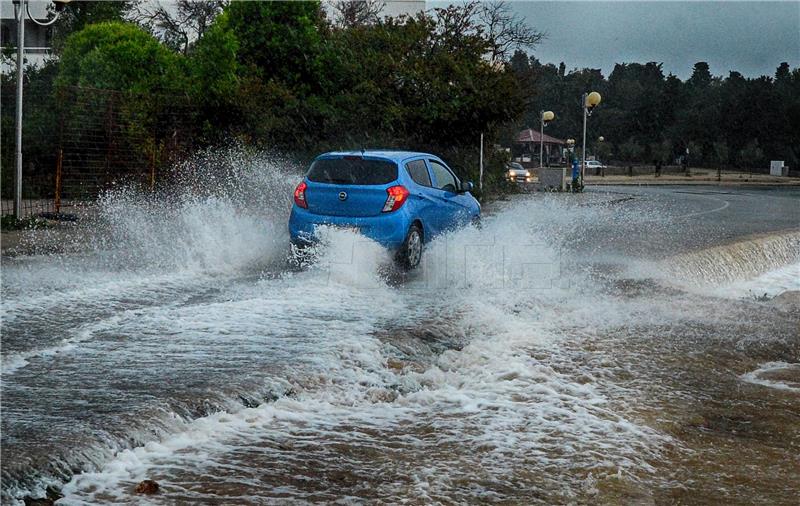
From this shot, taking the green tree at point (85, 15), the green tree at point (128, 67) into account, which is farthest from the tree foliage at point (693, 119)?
the green tree at point (128, 67)

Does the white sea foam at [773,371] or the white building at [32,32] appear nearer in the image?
the white sea foam at [773,371]

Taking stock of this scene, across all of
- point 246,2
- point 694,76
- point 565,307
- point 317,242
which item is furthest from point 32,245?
point 694,76

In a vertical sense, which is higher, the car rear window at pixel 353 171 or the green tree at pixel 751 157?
the green tree at pixel 751 157

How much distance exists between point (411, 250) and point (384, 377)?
5.01 meters

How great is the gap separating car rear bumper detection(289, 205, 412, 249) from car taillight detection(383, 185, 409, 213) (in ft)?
0.21

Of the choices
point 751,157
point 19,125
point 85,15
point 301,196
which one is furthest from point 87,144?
point 751,157

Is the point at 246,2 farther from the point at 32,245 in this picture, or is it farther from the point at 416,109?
the point at 32,245

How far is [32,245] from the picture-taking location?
46.3ft

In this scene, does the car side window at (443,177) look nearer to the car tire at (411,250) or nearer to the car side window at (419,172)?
the car side window at (419,172)

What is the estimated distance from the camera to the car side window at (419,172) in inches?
506

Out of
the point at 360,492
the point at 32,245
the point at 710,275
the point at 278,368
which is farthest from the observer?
the point at 710,275

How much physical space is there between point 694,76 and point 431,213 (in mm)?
162336

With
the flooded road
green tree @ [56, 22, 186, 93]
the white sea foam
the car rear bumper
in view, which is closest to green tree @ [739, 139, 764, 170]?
green tree @ [56, 22, 186, 93]

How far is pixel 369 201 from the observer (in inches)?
479
